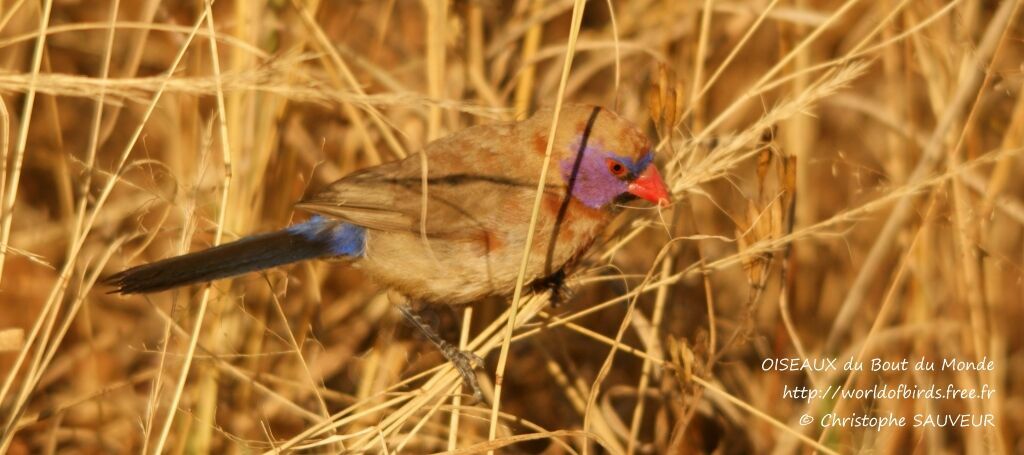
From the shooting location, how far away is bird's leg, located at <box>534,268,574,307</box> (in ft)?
11.6

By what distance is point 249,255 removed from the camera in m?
3.20

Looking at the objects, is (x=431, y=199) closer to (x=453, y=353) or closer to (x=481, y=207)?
(x=481, y=207)

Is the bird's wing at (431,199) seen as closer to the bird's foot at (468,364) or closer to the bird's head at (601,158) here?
the bird's head at (601,158)

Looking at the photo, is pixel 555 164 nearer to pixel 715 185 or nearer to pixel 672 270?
pixel 672 270

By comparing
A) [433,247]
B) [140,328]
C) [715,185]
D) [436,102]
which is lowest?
[140,328]

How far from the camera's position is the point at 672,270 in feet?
11.3

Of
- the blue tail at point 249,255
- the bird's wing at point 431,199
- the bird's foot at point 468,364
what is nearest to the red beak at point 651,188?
the bird's wing at point 431,199

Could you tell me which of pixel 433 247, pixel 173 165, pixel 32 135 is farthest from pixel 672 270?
pixel 32 135

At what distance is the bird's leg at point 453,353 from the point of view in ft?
10.5

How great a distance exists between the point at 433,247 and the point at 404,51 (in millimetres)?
1646

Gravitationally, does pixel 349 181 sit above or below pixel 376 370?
above

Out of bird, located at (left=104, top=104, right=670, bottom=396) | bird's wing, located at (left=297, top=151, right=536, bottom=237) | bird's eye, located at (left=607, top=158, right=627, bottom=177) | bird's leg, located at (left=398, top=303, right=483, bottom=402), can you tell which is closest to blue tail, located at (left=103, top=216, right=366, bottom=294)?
bird, located at (left=104, top=104, right=670, bottom=396)

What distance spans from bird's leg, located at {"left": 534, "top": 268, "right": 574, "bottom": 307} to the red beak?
1.24 feet

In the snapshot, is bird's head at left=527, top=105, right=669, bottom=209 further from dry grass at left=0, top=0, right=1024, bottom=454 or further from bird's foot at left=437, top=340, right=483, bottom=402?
bird's foot at left=437, top=340, right=483, bottom=402
